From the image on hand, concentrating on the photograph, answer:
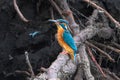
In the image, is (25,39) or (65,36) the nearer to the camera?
(65,36)

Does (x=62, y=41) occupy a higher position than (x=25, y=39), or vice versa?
(x=62, y=41)

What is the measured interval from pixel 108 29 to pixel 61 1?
539 millimetres

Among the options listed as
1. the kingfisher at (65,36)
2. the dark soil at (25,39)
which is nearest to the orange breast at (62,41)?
the kingfisher at (65,36)

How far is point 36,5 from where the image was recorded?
3615 millimetres

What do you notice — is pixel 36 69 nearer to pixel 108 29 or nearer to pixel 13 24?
pixel 13 24

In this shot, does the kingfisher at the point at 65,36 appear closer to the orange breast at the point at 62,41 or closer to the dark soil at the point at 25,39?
the orange breast at the point at 62,41

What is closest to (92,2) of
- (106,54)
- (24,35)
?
(106,54)

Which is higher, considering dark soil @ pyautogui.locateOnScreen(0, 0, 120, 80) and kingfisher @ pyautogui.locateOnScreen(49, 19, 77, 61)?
kingfisher @ pyautogui.locateOnScreen(49, 19, 77, 61)

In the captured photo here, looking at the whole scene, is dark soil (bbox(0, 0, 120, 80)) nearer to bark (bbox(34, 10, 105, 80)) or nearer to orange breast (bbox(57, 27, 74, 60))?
bark (bbox(34, 10, 105, 80))

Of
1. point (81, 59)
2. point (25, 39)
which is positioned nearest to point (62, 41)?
point (81, 59)

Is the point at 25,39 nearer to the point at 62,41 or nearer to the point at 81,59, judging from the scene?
the point at 81,59

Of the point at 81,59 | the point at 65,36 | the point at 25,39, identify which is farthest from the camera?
the point at 25,39

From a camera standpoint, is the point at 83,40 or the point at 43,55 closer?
the point at 83,40

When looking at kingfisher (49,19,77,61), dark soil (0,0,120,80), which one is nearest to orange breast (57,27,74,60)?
kingfisher (49,19,77,61)
